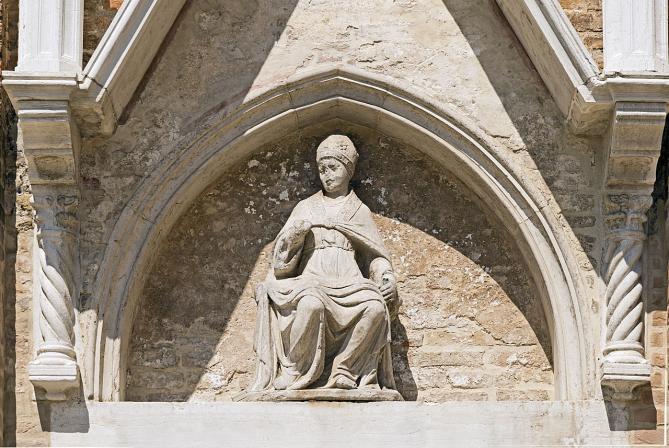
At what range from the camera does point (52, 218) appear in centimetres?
1115

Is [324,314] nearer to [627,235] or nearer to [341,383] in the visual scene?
[341,383]

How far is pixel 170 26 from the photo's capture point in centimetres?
1161

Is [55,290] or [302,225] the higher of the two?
[302,225]

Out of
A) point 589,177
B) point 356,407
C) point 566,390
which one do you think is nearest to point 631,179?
point 589,177

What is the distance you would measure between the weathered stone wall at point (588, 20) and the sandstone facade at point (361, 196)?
0.04ft

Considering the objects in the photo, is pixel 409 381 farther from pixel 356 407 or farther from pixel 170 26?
pixel 170 26

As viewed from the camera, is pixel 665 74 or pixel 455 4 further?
pixel 455 4

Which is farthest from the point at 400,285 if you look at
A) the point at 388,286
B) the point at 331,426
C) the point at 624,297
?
the point at 624,297

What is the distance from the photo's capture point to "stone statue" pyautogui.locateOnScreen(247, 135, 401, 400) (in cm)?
1102

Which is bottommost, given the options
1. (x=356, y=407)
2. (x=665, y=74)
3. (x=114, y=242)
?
(x=356, y=407)

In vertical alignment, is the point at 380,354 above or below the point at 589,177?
below

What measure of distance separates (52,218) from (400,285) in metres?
2.01

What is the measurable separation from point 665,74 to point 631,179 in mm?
655

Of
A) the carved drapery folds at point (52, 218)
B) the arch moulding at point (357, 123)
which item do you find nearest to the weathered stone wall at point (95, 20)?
the carved drapery folds at point (52, 218)
